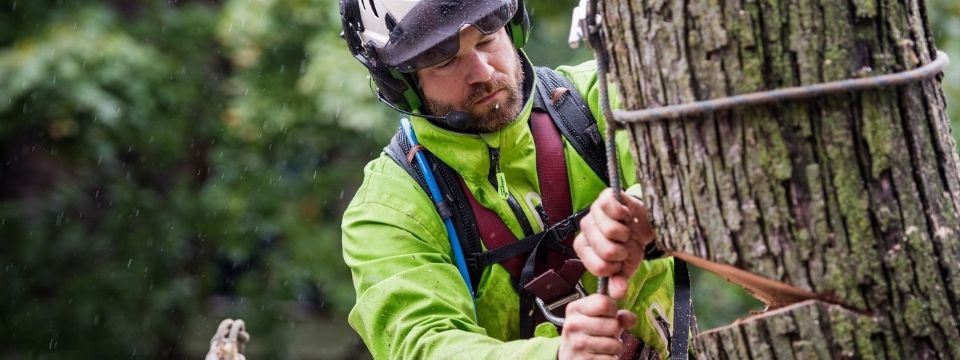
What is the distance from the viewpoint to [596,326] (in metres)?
2.16

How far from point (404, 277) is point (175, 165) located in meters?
6.33

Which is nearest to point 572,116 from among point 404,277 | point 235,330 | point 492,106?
point 492,106

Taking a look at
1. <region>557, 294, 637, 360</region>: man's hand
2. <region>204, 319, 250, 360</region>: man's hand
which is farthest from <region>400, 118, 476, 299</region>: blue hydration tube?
<region>204, 319, 250, 360</region>: man's hand

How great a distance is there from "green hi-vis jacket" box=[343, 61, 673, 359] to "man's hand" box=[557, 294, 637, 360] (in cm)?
54

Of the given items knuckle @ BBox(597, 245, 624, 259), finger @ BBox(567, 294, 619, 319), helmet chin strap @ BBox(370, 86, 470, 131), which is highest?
knuckle @ BBox(597, 245, 624, 259)

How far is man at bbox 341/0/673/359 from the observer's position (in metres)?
2.80

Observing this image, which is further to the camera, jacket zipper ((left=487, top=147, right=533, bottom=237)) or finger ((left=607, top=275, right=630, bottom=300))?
jacket zipper ((left=487, top=147, right=533, bottom=237))

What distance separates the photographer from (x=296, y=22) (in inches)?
271

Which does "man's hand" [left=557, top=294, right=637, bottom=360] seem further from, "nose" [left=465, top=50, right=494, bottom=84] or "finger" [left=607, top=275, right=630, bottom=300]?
"nose" [left=465, top=50, right=494, bottom=84]

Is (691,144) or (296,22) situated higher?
(691,144)

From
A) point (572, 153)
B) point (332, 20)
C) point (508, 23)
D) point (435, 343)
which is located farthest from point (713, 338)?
point (332, 20)

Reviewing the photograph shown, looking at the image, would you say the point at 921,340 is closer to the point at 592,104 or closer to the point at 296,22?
the point at 592,104

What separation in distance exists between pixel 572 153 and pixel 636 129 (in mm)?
1047

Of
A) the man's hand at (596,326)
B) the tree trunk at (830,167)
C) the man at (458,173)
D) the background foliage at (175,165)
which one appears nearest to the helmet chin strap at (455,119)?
the man at (458,173)
